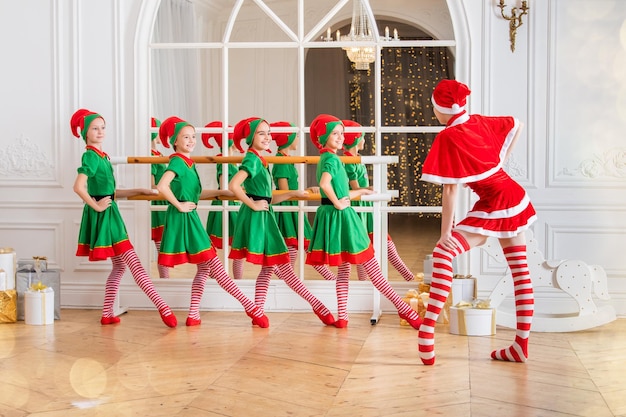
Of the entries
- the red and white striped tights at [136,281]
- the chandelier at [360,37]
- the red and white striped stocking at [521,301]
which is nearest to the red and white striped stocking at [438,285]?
the red and white striped stocking at [521,301]

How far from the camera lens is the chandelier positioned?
5.45 m

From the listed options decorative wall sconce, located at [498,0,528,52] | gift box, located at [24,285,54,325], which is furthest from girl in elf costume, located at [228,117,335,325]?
decorative wall sconce, located at [498,0,528,52]

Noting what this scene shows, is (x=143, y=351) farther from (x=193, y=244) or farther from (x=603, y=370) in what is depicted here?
(x=603, y=370)

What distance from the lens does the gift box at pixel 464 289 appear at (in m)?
5.04

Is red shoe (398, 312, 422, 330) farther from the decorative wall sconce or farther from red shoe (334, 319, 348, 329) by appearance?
the decorative wall sconce

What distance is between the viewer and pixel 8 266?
17.0ft

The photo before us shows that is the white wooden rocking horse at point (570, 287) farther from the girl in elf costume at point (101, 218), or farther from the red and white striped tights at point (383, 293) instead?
the girl in elf costume at point (101, 218)

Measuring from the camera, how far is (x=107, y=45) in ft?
18.3

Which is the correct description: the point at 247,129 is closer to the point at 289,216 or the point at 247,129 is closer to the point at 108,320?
the point at 289,216

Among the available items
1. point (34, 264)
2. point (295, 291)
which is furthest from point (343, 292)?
point (34, 264)

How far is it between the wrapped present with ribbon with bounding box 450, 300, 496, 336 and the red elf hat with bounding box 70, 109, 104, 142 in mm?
2292

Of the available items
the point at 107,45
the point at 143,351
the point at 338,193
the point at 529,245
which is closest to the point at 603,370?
the point at 529,245

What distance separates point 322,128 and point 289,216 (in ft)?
2.68

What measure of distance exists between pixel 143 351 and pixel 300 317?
1.24 metres
